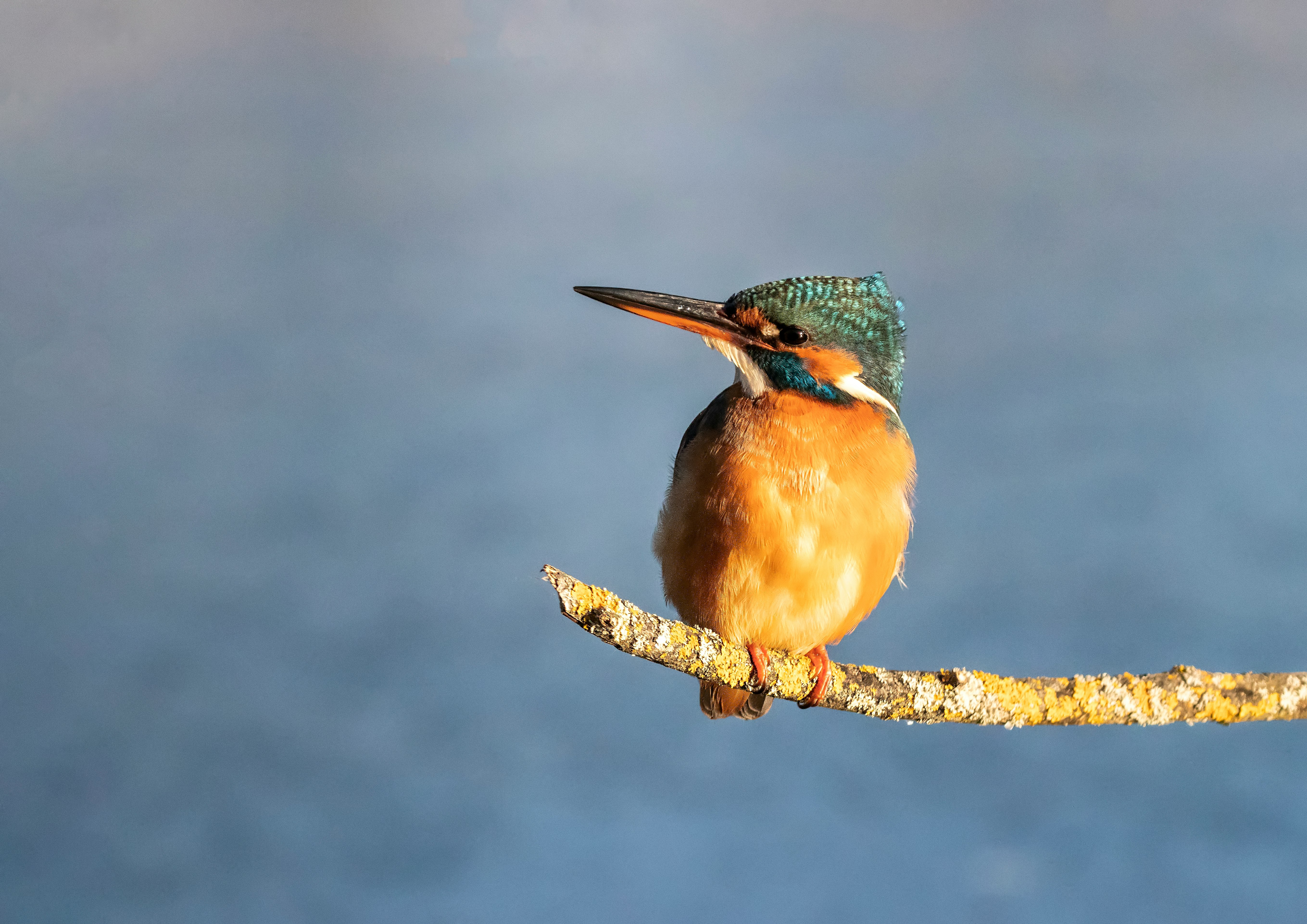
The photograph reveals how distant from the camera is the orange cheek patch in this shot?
1991mm

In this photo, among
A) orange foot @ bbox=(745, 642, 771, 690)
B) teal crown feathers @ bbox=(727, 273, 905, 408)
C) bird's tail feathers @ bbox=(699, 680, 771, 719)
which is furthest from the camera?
bird's tail feathers @ bbox=(699, 680, 771, 719)

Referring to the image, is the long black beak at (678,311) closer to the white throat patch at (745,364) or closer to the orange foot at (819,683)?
the white throat patch at (745,364)

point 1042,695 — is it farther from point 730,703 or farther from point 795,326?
point 795,326

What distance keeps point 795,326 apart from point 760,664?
591 mm

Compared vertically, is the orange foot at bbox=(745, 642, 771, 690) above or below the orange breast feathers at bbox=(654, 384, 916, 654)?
below

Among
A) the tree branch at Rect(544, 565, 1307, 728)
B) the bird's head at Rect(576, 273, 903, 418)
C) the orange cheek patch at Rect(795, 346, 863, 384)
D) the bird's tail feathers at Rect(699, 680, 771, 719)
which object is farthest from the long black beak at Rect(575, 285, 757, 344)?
the bird's tail feathers at Rect(699, 680, 771, 719)

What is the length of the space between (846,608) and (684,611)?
0.30m

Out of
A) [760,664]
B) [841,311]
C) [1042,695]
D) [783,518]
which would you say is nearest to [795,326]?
[841,311]

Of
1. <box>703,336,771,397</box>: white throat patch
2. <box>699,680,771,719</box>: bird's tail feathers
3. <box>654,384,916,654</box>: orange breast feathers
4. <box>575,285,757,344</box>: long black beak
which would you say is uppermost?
<box>575,285,757,344</box>: long black beak

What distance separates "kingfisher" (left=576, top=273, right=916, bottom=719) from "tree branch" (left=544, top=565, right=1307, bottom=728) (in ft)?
0.15

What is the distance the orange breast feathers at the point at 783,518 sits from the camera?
1916 mm

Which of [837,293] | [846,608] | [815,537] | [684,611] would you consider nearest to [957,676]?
[846,608]

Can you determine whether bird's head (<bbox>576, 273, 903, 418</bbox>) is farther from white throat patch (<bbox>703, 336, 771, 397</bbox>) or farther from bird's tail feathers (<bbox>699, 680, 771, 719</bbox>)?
bird's tail feathers (<bbox>699, 680, 771, 719</bbox>)

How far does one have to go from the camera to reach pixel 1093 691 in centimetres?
197
